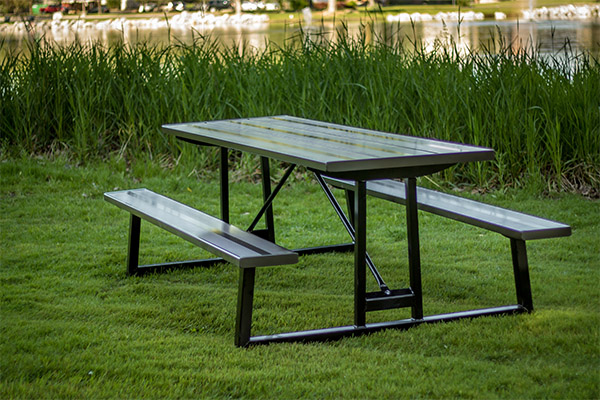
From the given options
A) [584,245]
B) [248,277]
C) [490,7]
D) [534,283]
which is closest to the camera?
[248,277]

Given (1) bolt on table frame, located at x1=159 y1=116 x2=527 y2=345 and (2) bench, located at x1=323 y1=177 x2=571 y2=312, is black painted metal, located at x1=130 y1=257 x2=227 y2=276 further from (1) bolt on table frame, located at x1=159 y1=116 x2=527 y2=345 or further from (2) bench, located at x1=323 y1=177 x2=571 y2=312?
(2) bench, located at x1=323 y1=177 x2=571 y2=312

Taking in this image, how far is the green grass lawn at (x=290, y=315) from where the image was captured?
7.81ft

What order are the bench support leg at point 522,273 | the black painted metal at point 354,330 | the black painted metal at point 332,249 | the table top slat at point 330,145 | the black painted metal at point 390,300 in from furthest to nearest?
the black painted metal at point 332,249 < the bench support leg at point 522,273 < the black painted metal at point 390,300 < the black painted metal at point 354,330 < the table top slat at point 330,145

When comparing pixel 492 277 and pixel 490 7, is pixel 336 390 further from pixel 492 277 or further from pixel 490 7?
pixel 490 7

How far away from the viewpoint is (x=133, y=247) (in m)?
3.71

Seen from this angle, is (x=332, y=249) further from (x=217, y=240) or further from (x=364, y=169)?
(x=364, y=169)

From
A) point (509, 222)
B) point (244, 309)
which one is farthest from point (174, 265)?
point (509, 222)

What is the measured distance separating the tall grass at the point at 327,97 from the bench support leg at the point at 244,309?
2.98 meters

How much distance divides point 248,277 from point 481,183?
309cm

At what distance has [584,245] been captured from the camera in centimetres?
409

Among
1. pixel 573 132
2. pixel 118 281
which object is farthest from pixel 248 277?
pixel 573 132

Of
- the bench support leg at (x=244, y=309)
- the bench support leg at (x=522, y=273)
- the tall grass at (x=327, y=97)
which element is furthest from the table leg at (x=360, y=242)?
the tall grass at (x=327, y=97)

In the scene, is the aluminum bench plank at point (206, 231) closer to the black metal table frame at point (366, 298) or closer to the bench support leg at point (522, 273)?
the black metal table frame at point (366, 298)

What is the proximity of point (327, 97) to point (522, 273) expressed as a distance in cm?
330
